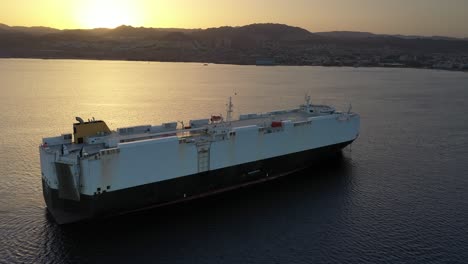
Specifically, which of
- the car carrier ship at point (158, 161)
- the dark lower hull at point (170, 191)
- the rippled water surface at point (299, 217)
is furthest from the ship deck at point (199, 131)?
the rippled water surface at point (299, 217)

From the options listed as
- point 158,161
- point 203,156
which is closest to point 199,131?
point 203,156

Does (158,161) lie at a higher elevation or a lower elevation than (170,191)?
higher

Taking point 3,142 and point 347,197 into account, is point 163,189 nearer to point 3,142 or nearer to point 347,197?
point 347,197

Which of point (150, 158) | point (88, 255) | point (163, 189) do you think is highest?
point (150, 158)

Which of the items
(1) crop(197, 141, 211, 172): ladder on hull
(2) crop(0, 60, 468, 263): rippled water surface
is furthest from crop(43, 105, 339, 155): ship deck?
(2) crop(0, 60, 468, 263): rippled water surface

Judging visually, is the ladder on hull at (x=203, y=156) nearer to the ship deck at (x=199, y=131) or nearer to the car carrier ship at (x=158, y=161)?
the car carrier ship at (x=158, y=161)

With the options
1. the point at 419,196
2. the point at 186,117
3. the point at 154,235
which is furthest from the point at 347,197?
the point at 186,117

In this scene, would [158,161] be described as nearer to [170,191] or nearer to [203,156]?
[170,191]
